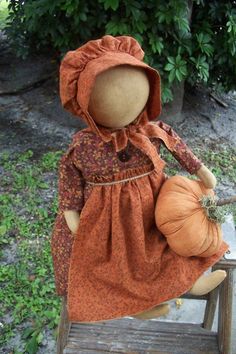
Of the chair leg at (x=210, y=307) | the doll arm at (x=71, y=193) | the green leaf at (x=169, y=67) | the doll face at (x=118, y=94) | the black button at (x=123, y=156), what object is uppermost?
the doll face at (x=118, y=94)

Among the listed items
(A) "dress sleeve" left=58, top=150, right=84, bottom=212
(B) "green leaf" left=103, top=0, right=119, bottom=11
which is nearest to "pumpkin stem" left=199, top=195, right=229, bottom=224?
(A) "dress sleeve" left=58, top=150, right=84, bottom=212

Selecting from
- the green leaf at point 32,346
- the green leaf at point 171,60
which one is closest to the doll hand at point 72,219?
the green leaf at point 32,346

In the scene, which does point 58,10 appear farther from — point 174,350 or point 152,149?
point 174,350

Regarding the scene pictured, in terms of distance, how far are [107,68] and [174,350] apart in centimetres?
96

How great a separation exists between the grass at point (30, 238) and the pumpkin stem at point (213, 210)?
1.13 metres

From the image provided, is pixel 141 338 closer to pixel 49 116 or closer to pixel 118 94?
pixel 118 94

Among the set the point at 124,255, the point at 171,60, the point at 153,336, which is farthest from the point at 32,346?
the point at 171,60

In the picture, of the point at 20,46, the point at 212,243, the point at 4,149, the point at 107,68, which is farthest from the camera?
the point at 20,46

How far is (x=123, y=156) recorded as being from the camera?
1.31 m

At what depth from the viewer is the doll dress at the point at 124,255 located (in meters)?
1.31

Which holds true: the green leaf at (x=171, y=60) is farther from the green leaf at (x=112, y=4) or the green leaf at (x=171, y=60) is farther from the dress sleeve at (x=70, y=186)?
the dress sleeve at (x=70, y=186)

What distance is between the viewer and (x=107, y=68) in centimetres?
113

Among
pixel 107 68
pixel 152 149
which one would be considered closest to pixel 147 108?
pixel 152 149

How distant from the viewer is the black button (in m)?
1.31
